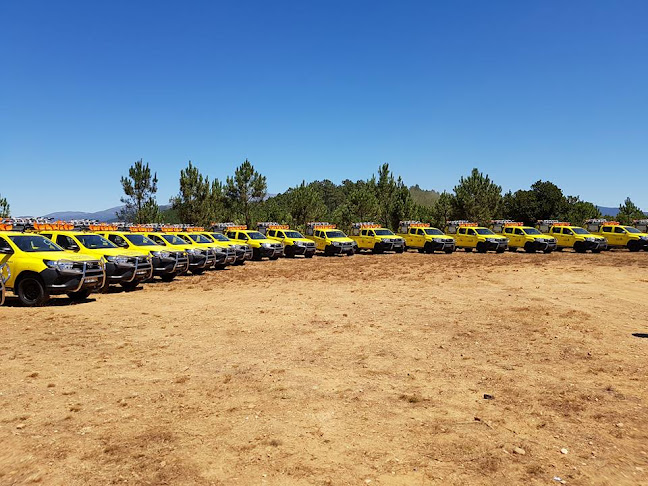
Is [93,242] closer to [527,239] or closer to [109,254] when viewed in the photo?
[109,254]

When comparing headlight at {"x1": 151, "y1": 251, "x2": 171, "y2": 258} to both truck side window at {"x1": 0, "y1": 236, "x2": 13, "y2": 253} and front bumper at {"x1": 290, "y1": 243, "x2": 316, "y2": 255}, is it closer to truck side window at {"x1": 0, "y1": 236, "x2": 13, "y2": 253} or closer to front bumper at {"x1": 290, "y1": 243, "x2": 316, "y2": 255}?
truck side window at {"x1": 0, "y1": 236, "x2": 13, "y2": 253}

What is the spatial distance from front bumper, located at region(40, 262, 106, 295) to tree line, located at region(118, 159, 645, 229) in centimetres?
2778

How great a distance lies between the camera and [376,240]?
28.8 m

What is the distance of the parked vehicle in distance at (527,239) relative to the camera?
2774cm

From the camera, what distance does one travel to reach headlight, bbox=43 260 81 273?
10.2 metres

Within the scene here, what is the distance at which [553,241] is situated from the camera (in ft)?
90.8

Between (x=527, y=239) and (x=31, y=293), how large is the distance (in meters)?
27.5

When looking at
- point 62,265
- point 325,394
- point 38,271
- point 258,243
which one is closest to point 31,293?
point 38,271

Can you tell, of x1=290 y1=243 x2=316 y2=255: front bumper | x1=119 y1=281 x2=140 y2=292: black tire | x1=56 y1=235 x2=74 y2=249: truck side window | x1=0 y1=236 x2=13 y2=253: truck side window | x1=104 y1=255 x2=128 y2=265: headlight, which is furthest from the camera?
x1=290 y1=243 x2=316 y2=255: front bumper

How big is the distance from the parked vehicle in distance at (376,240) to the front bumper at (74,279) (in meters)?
19.8

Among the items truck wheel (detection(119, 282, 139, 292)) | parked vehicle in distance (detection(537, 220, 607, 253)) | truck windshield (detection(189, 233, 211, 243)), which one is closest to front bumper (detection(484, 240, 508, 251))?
parked vehicle in distance (detection(537, 220, 607, 253))

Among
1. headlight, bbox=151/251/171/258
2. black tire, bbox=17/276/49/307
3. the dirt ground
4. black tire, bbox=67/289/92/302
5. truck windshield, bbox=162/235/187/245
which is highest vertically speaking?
truck windshield, bbox=162/235/187/245

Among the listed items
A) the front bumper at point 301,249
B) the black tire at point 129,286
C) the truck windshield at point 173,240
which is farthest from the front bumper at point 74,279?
the front bumper at point 301,249

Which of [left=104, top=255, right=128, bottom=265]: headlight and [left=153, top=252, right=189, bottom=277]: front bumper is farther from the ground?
[left=104, top=255, right=128, bottom=265]: headlight
